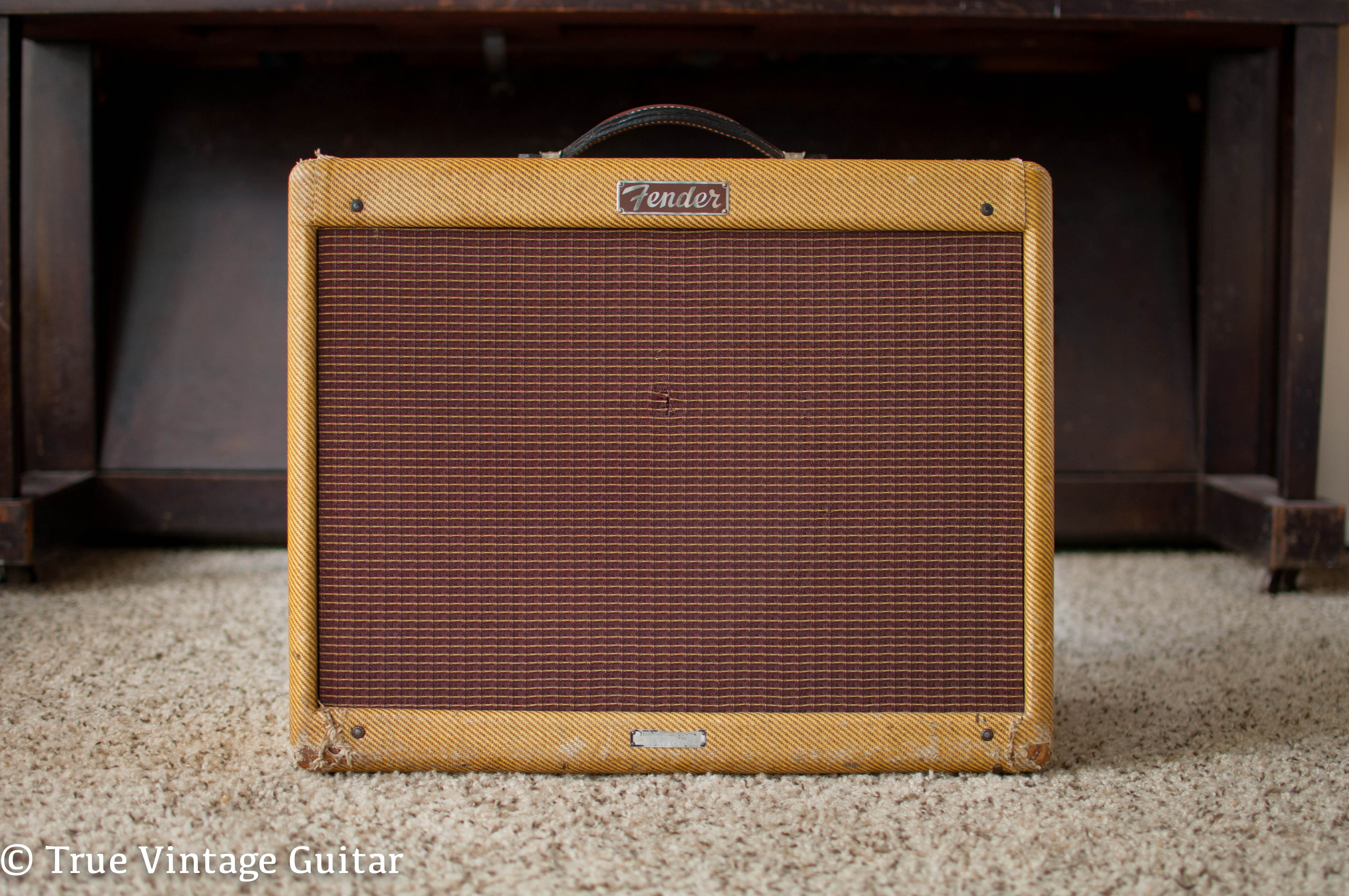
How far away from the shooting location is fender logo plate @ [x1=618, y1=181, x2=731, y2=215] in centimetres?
56

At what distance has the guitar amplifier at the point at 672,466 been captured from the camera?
0.56 m

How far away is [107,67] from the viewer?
1189 mm

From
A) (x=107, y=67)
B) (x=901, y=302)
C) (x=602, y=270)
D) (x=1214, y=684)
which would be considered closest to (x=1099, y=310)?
(x=1214, y=684)

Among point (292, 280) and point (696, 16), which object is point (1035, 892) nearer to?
point (292, 280)

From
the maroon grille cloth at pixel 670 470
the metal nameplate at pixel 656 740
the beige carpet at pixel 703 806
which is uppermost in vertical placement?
the maroon grille cloth at pixel 670 470

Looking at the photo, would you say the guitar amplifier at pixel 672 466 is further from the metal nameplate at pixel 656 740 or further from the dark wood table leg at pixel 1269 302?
the dark wood table leg at pixel 1269 302

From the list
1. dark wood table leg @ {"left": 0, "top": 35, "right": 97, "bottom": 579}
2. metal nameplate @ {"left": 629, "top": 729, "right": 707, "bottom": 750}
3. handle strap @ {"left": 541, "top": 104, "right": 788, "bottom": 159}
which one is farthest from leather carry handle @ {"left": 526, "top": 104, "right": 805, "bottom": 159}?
dark wood table leg @ {"left": 0, "top": 35, "right": 97, "bottom": 579}

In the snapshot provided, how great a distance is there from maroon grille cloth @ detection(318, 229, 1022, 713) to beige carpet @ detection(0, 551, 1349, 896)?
6 centimetres

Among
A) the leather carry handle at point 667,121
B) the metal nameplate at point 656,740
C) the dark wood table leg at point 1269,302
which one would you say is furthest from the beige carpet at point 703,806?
the leather carry handle at point 667,121

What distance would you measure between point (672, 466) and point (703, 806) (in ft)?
0.74

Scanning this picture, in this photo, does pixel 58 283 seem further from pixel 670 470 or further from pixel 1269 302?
pixel 1269 302

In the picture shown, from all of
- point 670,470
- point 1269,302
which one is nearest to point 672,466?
point 670,470

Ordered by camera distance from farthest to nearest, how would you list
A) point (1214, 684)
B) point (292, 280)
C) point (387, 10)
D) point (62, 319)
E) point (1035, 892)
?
point (62, 319)
point (387, 10)
point (1214, 684)
point (292, 280)
point (1035, 892)

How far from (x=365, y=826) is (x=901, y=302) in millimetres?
490
